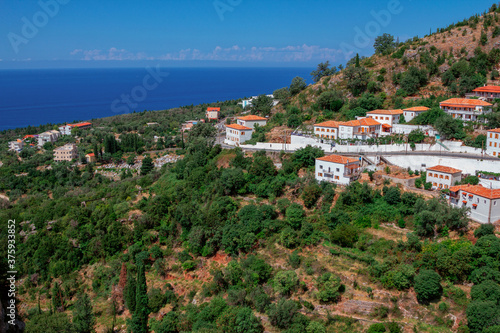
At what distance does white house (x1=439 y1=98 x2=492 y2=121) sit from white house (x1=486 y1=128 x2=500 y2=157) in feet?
19.2

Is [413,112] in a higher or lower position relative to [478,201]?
higher

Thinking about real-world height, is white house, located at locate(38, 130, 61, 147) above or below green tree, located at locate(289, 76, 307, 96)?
below

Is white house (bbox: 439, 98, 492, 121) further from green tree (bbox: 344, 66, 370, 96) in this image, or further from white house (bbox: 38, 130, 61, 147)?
white house (bbox: 38, 130, 61, 147)

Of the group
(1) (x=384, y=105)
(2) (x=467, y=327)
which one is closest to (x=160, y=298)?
(2) (x=467, y=327)

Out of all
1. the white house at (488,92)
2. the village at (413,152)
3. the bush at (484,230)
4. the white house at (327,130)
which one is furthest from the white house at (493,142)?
the white house at (327,130)

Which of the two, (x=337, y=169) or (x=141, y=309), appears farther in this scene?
(x=337, y=169)

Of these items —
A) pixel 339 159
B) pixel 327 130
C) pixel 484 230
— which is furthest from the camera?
pixel 327 130

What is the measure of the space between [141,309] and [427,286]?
1741cm

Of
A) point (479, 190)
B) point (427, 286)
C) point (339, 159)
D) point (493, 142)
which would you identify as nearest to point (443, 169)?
point (479, 190)

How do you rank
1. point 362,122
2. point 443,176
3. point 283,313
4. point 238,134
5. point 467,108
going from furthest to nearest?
point 238,134, point 362,122, point 467,108, point 443,176, point 283,313

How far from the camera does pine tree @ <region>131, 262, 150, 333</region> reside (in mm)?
26594

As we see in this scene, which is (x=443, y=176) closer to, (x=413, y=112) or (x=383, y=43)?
(x=413, y=112)

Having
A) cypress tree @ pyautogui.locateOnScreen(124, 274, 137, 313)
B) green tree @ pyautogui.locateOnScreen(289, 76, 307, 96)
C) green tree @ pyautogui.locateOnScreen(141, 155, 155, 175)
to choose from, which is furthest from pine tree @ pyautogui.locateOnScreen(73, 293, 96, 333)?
green tree @ pyautogui.locateOnScreen(289, 76, 307, 96)

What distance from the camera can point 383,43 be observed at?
214 feet
